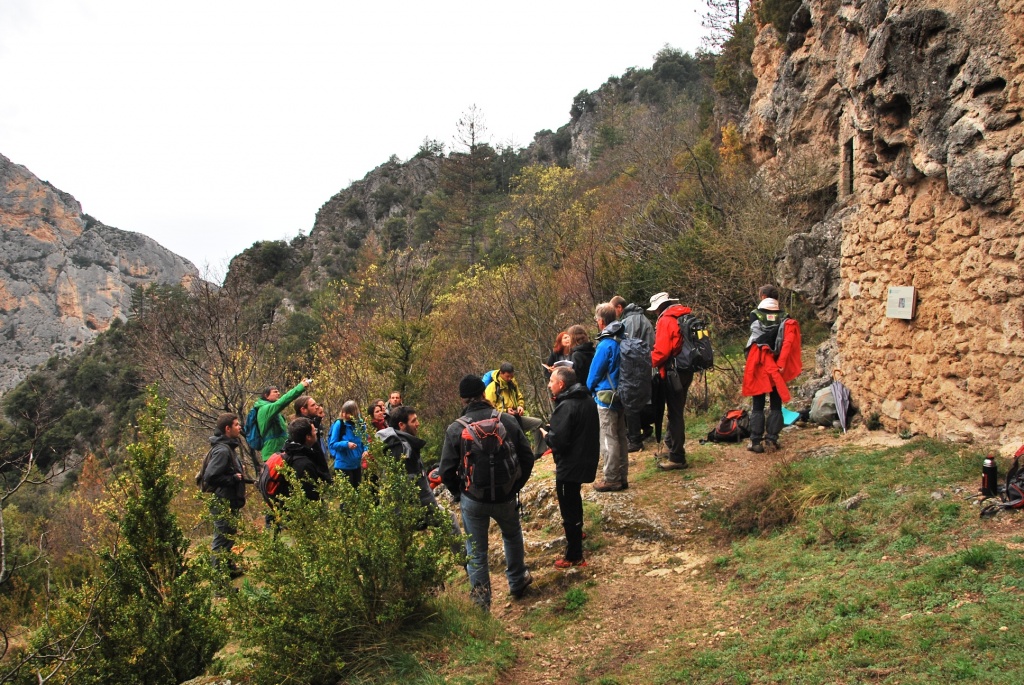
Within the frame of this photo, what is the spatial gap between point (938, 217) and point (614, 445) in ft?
12.7

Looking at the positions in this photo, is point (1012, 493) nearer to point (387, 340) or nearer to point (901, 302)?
point (901, 302)

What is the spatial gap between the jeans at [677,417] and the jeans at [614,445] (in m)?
0.74

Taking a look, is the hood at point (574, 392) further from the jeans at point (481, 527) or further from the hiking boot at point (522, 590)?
the hiking boot at point (522, 590)

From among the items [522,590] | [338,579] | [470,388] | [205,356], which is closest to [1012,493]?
[522,590]

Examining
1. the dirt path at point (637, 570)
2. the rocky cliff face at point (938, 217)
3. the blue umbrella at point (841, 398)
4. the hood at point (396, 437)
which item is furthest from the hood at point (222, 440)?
the rocky cliff face at point (938, 217)

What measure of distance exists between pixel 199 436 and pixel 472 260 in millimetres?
17678

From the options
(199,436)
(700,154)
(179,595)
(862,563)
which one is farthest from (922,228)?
(199,436)

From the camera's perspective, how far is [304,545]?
12.9 feet

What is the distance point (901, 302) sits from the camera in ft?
22.1

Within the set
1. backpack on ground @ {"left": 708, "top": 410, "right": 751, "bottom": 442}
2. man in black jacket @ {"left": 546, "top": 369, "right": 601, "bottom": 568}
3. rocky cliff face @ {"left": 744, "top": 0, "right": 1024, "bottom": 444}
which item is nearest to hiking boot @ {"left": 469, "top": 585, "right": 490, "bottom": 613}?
man in black jacket @ {"left": 546, "top": 369, "right": 601, "bottom": 568}

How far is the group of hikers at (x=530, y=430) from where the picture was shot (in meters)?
4.84

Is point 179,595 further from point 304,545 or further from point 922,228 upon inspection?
point 922,228

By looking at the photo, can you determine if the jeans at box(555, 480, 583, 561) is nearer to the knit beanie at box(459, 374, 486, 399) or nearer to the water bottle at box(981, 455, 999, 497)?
the knit beanie at box(459, 374, 486, 399)

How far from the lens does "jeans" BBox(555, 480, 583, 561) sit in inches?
219
